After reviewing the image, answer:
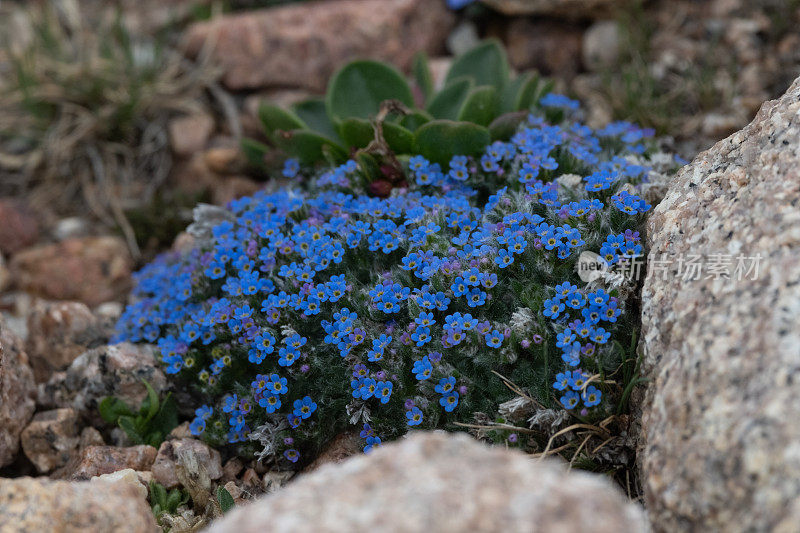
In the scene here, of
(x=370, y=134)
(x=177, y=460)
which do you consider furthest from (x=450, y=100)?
(x=177, y=460)

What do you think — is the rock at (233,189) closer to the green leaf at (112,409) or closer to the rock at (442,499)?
the green leaf at (112,409)

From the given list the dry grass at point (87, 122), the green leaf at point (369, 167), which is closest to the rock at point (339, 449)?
the green leaf at point (369, 167)

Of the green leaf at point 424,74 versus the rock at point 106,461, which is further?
the green leaf at point 424,74

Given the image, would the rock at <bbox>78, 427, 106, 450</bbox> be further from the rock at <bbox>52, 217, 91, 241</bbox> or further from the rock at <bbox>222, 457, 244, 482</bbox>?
the rock at <bbox>52, 217, 91, 241</bbox>

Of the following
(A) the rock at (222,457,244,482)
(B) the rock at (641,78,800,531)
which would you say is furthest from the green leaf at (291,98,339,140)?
(B) the rock at (641,78,800,531)

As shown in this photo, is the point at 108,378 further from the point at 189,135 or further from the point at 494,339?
the point at 189,135
